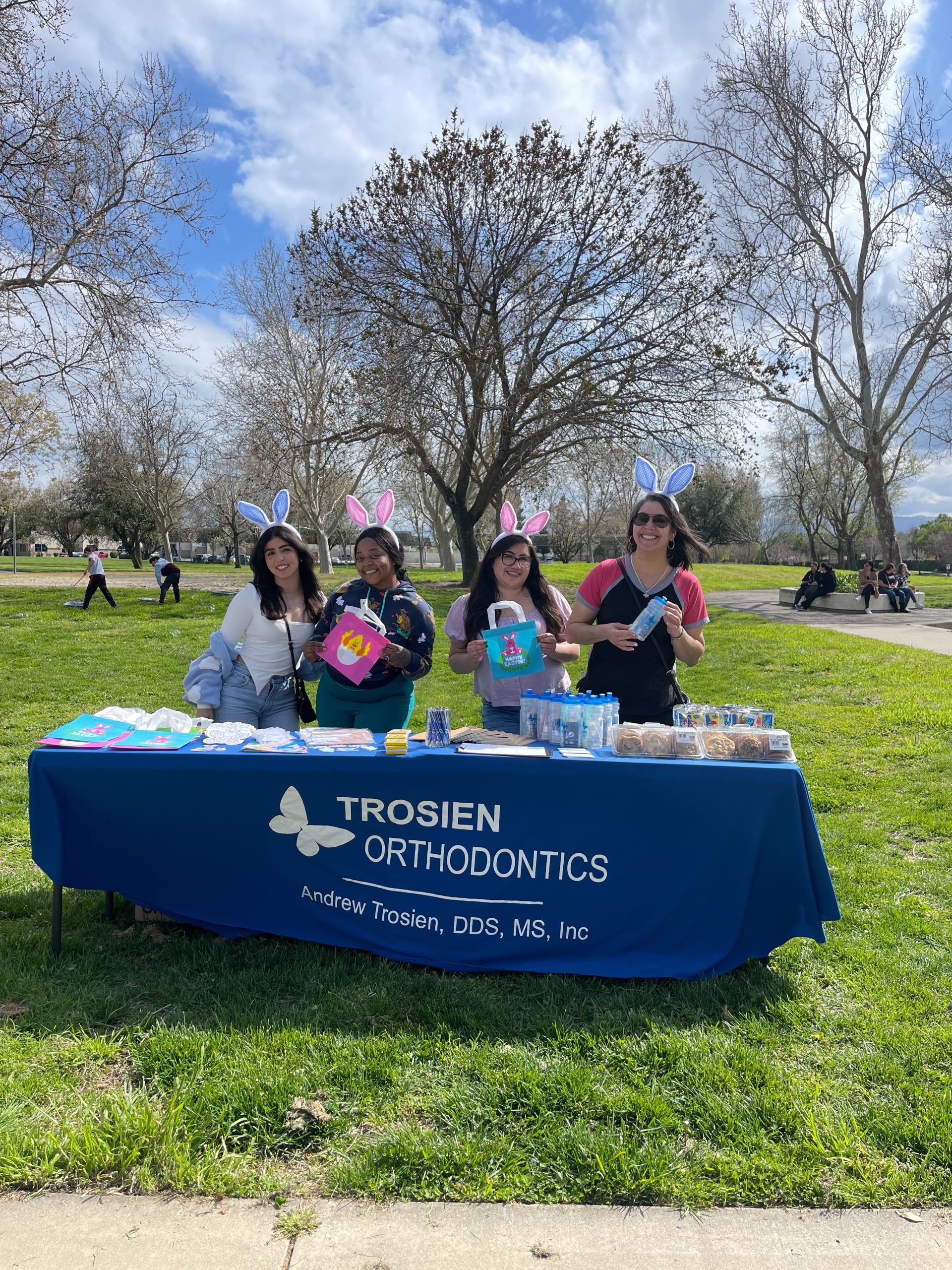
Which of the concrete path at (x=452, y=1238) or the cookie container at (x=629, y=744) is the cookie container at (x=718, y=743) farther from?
the concrete path at (x=452, y=1238)

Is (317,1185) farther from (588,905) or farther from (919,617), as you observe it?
(919,617)

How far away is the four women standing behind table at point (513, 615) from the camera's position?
393 centimetres

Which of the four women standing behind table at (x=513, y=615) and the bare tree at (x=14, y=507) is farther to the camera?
the bare tree at (x=14, y=507)

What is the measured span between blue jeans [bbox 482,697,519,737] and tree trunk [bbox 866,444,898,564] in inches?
863

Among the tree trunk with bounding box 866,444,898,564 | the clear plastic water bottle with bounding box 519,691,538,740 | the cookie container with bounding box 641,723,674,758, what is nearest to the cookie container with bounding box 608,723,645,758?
the cookie container with bounding box 641,723,674,758

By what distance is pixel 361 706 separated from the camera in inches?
162

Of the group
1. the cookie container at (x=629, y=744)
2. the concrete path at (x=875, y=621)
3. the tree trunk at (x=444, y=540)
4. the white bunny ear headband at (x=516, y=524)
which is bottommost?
the concrete path at (x=875, y=621)

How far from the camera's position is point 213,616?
53.9ft

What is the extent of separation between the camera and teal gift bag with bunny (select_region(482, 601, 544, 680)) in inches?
142

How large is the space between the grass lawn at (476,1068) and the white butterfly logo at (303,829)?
43 centimetres

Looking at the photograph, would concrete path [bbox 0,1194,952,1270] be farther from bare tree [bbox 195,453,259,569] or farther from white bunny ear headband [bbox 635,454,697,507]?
bare tree [bbox 195,453,259,569]

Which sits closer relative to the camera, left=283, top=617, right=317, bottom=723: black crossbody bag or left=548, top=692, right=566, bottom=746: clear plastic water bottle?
left=548, top=692, right=566, bottom=746: clear plastic water bottle

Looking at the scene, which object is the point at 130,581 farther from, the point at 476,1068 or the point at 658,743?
the point at 476,1068

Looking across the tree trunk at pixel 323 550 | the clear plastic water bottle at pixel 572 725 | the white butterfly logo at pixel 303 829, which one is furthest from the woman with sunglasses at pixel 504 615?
the tree trunk at pixel 323 550
